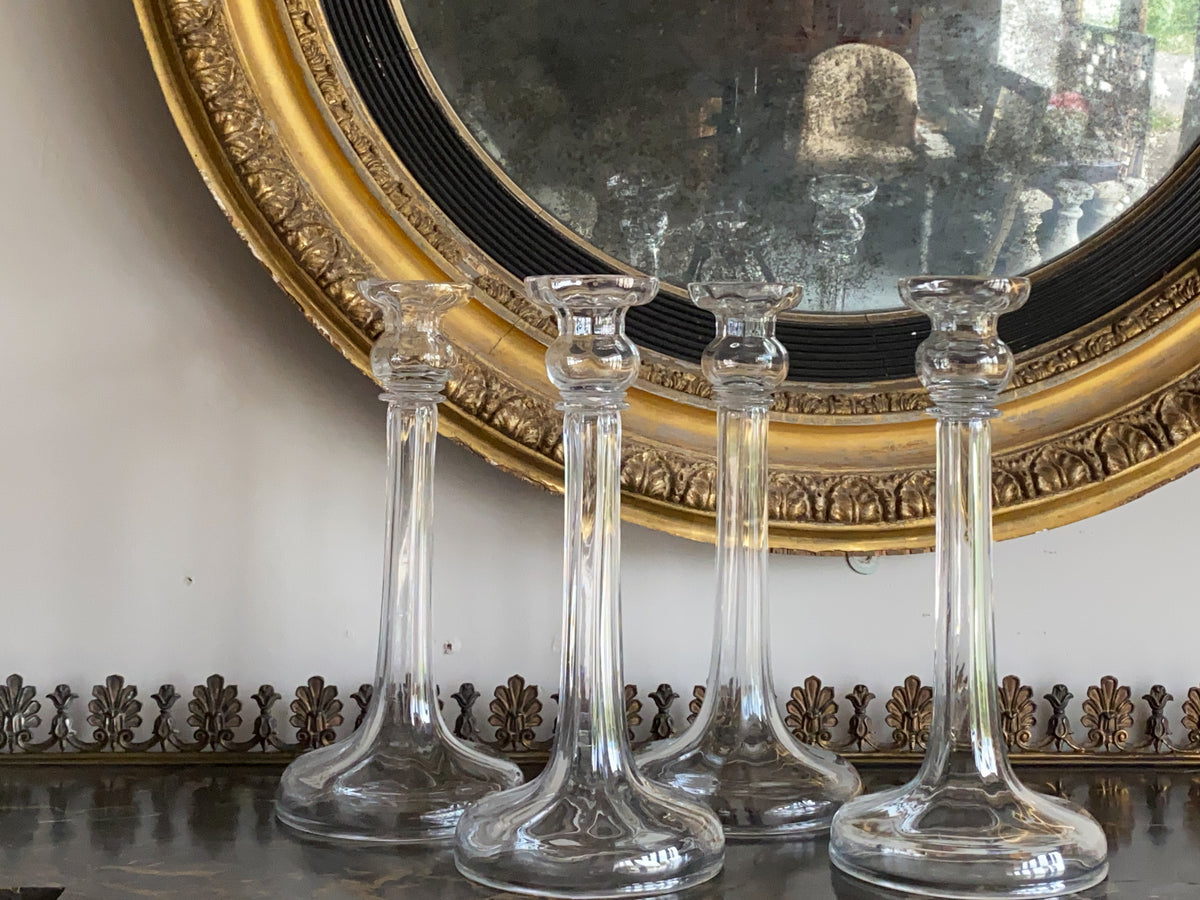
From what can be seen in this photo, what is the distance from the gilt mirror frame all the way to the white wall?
6 centimetres

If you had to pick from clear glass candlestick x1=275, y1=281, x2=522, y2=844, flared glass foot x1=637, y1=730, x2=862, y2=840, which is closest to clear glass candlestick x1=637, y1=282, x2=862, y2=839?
flared glass foot x1=637, y1=730, x2=862, y2=840

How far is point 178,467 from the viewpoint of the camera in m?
0.84

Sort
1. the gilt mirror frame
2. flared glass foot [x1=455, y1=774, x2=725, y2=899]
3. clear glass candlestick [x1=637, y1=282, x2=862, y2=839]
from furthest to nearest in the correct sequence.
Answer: the gilt mirror frame → clear glass candlestick [x1=637, y1=282, x2=862, y2=839] → flared glass foot [x1=455, y1=774, x2=725, y2=899]

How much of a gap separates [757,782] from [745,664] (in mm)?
60

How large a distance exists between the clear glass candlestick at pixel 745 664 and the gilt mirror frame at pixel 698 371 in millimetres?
130

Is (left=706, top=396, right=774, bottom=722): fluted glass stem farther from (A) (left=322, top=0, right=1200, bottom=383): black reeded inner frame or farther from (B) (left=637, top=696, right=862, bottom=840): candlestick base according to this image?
(A) (left=322, top=0, right=1200, bottom=383): black reeded inner frame

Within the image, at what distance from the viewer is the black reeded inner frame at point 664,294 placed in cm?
80

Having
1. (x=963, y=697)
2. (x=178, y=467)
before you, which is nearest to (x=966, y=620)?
(x=963, y=697)

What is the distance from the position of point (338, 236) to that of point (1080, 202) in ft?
1.48

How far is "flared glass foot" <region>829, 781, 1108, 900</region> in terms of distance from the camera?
56 centimetres

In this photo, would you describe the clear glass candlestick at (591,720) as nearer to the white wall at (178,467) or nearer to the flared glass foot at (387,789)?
the flared glass foot at (387,789)

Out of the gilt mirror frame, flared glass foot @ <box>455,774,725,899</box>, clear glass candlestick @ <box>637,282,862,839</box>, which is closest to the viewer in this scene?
flared glass foot @ <box>455,774,725,899</box>

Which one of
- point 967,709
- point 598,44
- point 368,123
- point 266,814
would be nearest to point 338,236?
point 368,123

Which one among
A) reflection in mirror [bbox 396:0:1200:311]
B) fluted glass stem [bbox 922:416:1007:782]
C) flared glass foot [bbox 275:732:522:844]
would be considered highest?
reflection in mirror [bbox 396:0:1200:311]
